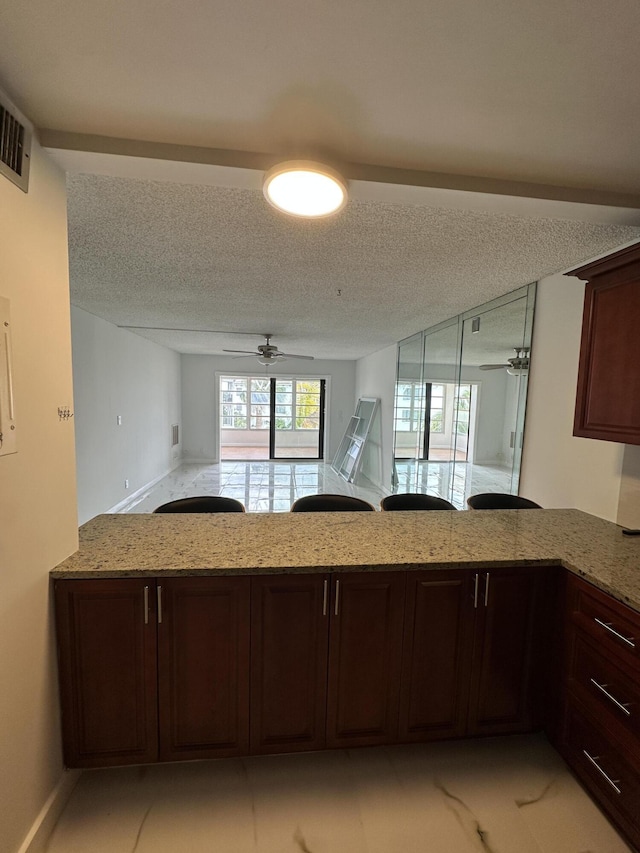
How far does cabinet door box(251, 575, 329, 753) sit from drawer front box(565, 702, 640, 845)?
1000 mm

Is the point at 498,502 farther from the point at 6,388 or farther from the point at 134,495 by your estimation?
the point at 134,495

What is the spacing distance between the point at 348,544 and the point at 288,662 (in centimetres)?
51

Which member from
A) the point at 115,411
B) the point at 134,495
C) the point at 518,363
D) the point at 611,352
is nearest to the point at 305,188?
the point at 611,352

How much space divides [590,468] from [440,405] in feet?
7.82

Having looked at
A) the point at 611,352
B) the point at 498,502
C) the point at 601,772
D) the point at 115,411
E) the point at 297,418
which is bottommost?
the point at 601,772

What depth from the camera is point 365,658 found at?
1480 millimetres

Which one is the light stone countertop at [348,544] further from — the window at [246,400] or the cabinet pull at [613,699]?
the window at [246,400]

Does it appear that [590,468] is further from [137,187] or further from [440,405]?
[137,187]

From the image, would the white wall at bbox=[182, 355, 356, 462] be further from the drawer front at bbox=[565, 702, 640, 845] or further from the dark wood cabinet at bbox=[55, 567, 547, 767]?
the drawer front at bbox=[565, 702, 640, 845]

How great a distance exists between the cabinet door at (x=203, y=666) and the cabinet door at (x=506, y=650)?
0.97 meters

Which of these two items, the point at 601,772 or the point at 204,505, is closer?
the point at 601,772

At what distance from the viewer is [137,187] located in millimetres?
1649

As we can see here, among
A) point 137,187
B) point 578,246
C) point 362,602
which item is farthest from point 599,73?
point 362,602

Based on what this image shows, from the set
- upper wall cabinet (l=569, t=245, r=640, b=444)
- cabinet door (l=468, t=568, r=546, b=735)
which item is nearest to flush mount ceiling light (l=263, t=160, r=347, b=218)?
upper wall cabinet (l=569, t=245, r=640, b=444)
